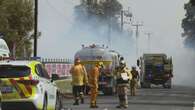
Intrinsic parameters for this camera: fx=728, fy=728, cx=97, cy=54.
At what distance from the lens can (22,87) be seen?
19.5 meters

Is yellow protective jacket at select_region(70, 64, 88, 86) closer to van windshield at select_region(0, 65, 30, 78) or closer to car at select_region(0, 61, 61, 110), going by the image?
car at select_region(0, 61, 61, 110)

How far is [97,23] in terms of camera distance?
118m

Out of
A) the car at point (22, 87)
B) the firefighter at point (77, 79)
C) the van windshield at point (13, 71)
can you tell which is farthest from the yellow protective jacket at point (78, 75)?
the van windshield at point (13, 71)

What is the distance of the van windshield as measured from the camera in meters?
19.9

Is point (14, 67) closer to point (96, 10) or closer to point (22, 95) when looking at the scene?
point (22, 95)

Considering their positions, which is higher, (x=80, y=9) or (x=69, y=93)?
(x=80, y=9)

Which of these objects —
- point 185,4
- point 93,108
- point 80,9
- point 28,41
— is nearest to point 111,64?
point 28,41

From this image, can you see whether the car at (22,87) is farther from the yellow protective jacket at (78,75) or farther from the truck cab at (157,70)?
the truck cab at (157,70)

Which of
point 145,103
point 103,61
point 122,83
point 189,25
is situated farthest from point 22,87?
point 189,25

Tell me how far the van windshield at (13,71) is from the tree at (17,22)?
2597cm

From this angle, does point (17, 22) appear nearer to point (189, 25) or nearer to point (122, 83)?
point (122, 83)

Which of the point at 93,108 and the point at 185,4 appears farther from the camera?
the point at 185,4

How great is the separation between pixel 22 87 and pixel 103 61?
74.6 feet

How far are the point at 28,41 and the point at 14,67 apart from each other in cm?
3152
